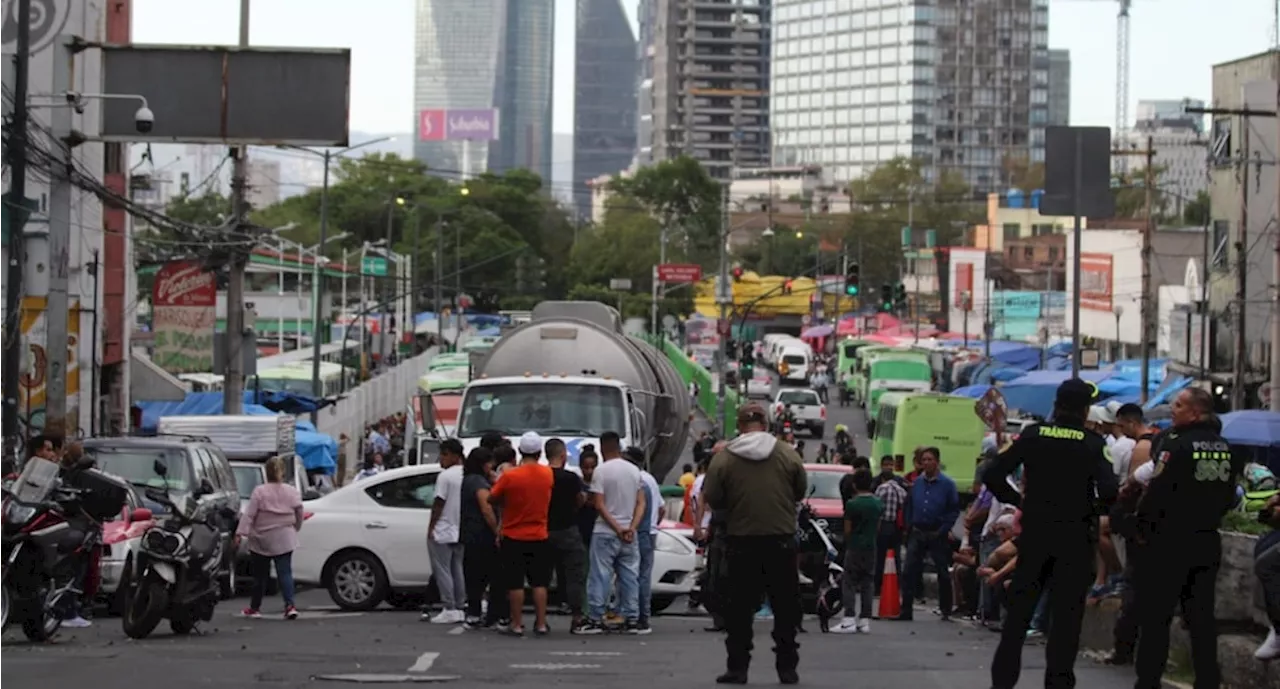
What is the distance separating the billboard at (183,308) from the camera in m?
38.8

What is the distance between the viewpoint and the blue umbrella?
3134cm

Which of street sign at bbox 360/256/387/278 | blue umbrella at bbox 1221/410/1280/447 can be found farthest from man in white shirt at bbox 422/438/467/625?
street sign at bbox 360/256/387/278

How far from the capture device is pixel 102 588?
19.4 m

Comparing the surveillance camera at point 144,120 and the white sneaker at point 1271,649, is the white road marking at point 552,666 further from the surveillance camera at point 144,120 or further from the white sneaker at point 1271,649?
the surveillance camera at point 144,120

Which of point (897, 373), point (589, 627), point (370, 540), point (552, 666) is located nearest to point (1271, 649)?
point (552, 666)

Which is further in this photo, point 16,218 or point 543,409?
point 543,409

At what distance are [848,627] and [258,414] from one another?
16757 mm

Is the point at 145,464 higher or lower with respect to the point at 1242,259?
lower

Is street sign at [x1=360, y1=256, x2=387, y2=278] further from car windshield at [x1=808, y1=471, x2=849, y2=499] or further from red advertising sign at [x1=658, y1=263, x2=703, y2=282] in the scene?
car windshield at [x1=808, y1=471, x2=849, y2=499]

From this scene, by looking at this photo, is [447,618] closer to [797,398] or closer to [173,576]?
[173,576]

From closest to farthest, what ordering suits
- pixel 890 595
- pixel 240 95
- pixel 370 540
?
pixel 370 540
pixel 890 595
pixel 240 95

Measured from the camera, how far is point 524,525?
17.5 m

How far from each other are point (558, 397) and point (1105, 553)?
35.7ft

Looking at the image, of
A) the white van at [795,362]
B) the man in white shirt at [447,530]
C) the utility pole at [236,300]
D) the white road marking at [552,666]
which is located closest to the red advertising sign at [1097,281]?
the white van at [795,362]
